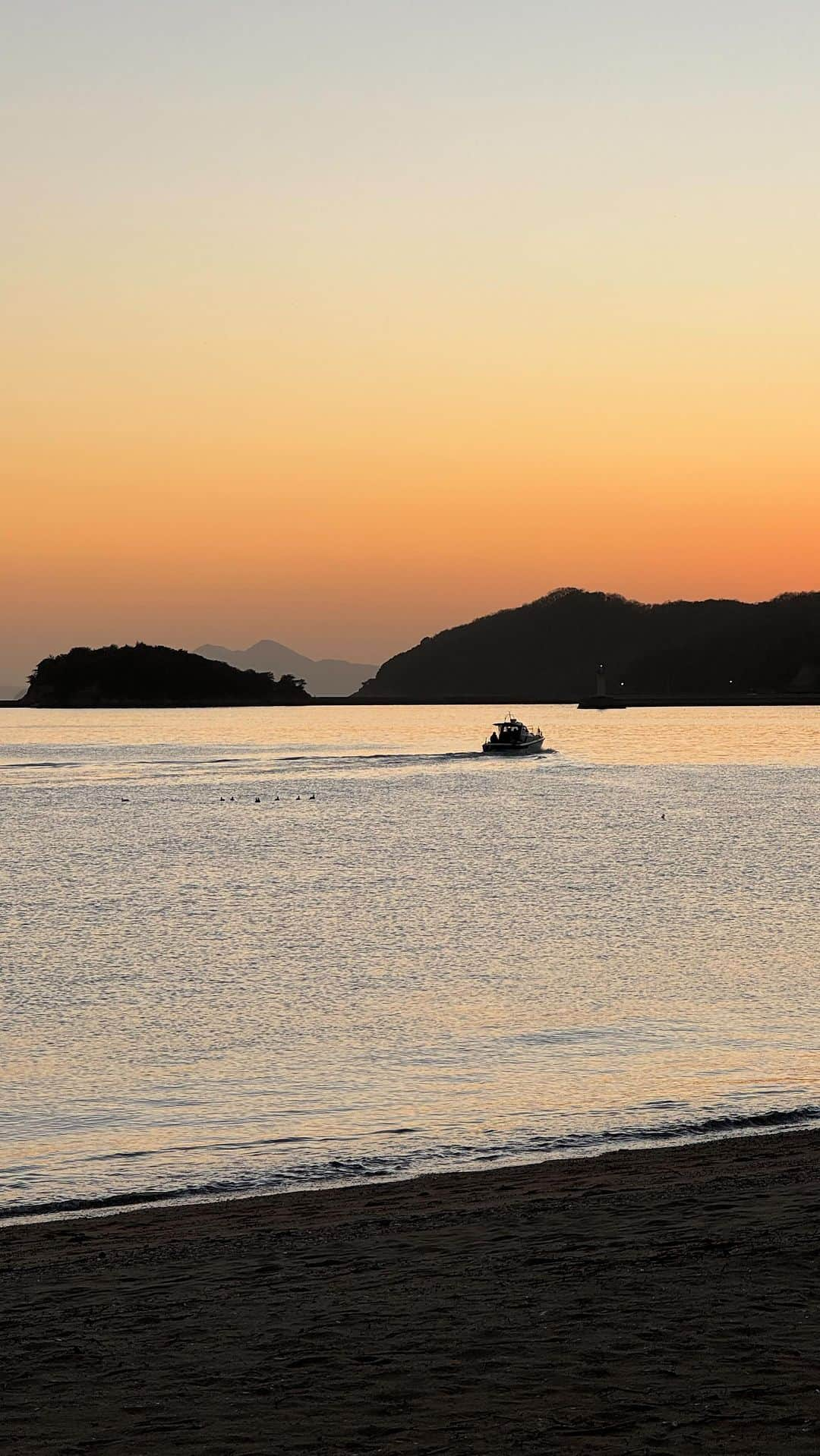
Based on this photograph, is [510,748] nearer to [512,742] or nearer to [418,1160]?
[512,742]

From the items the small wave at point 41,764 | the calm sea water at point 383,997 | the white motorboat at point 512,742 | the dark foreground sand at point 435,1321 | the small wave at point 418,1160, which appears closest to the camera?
the dark foreground sand at point 435,1321

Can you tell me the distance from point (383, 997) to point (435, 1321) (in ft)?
69.0

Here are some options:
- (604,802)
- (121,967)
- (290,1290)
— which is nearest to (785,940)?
(121,967)

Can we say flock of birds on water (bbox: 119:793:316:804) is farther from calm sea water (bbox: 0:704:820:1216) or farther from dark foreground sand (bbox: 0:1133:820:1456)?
dark foreground sand (bbox: 0:1133:820:1456)

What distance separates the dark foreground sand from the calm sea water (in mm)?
2855

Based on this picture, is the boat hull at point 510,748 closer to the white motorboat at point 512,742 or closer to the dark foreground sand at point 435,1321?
the white motorboat at point 512,742

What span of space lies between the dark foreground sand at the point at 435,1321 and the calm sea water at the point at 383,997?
2855mm

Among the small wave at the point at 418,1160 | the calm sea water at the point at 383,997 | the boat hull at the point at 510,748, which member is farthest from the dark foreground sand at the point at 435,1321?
the boat hull at the point at 510,748

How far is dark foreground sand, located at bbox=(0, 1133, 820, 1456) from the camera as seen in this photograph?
27.3ft

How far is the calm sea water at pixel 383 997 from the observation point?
18.7 metres

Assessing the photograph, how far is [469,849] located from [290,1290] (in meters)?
59.7

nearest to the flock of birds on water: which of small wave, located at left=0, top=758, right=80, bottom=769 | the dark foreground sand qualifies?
small wave, located at left=0, top=758, right=80, bottom=769

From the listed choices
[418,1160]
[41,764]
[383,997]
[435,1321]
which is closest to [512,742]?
[41,764]

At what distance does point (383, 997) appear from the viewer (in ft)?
103
